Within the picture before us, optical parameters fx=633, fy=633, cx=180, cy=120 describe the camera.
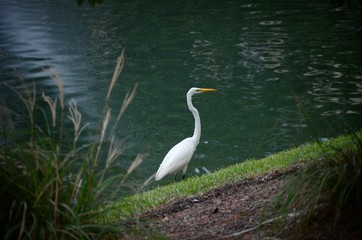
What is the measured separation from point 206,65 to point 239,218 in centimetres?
1470

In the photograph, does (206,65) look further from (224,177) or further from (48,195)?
(48,195)

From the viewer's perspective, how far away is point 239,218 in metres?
5.24

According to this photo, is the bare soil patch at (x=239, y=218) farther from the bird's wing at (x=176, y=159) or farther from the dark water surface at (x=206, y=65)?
the bird's wing at (x=176, y=159)

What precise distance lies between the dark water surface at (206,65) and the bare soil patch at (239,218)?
2.94 m

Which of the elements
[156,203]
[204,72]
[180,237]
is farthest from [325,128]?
[180,237]

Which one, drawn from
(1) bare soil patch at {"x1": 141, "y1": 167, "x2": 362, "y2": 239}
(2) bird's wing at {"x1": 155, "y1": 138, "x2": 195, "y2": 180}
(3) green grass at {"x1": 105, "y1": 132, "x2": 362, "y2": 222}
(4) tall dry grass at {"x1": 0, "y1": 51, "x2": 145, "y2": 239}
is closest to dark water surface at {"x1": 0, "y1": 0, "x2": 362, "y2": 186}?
(3) green grass at {"x1": 105, "y1": 132, "x2": 362, "y2": 222}

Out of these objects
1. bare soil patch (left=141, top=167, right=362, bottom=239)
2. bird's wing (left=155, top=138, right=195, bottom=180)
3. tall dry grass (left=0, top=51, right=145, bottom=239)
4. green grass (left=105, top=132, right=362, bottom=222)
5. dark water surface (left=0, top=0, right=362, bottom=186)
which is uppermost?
tall dry grass (left=0, top=51, right=145, bottom=239)

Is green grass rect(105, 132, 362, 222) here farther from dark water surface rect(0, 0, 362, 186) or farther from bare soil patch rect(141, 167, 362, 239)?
dark water surface rect(0, 0, 362, 186)

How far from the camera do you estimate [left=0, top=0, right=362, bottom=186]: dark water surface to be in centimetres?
1418

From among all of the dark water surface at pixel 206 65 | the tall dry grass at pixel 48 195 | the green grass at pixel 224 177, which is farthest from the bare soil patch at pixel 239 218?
the dark water surface at pixel 206 65

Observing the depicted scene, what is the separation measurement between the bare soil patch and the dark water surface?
9.64ft

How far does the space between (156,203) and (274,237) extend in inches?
106

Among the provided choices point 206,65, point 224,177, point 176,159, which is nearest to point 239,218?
point 224,177

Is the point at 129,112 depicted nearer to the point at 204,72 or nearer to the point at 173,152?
the point at 204,72
